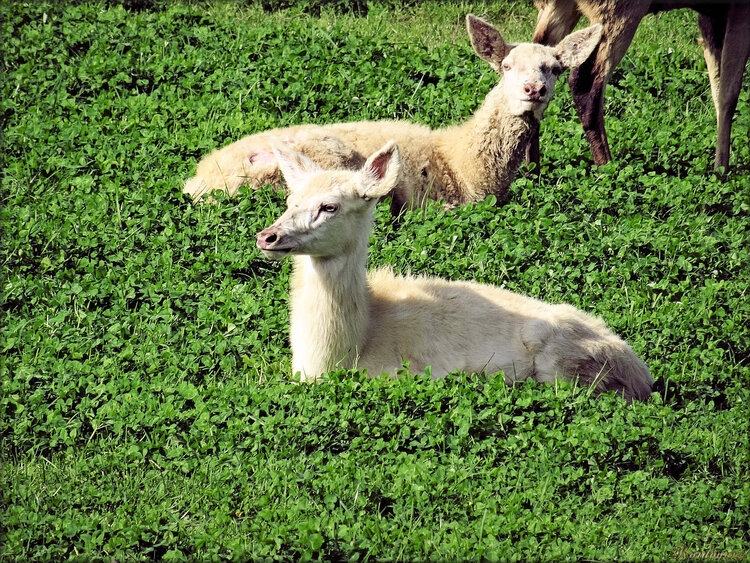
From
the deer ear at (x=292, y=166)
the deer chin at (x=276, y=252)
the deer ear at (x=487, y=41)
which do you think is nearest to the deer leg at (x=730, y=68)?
the deer ear at (x=487, y=41)

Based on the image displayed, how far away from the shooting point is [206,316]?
248 inches

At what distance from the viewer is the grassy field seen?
460cm

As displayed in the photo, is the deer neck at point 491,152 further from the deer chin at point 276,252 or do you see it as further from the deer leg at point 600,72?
the deer chin at point 276,252

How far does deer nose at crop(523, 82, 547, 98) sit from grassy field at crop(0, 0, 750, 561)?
0.79 metres

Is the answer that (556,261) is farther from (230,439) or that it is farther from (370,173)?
(230,439)

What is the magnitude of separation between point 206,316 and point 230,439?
4.53 ft

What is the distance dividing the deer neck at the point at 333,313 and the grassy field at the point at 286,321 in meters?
0.29

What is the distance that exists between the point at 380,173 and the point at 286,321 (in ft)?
3.91

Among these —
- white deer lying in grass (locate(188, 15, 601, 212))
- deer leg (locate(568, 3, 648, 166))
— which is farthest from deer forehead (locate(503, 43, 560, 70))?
deer leg (locate(568, 3, 648, 166))

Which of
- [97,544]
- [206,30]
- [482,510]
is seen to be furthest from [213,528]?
[206,30]

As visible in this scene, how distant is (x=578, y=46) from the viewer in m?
7.99

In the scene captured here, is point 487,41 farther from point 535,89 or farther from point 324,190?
point 324,190

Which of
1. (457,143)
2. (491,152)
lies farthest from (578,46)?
(457,143)

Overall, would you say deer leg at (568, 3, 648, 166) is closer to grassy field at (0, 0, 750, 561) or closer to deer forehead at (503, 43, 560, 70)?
grassy field at (0, 0, 750, 561)
